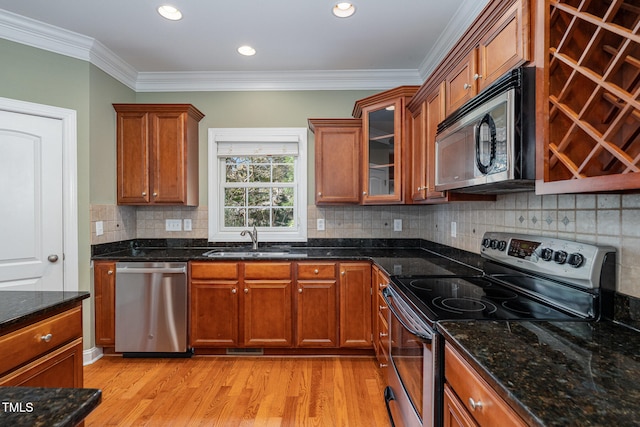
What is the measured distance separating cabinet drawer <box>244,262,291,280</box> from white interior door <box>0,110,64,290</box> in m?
1.51

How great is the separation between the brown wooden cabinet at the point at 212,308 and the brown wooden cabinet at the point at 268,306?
0.10 m

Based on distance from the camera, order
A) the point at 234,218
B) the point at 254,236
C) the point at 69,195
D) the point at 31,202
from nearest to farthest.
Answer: the point at 31,202, the point at 69,195, the point at 254,236, the point at 234,218

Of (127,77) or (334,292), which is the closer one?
(334,292)

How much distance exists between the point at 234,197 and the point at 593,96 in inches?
119

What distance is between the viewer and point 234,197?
3381 millimetres

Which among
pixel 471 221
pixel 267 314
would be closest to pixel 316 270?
pixel 267 314

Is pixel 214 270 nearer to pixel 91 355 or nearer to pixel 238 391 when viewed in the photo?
pixel 238 391

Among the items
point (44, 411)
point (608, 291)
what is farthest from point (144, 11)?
point (608, 291)

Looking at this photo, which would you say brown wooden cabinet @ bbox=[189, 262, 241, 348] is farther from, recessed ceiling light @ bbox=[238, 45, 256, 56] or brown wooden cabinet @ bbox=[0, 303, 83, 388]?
recessed ceiling light @ bbox=[238, 45, 256, 56]

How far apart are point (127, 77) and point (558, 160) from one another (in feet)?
11.9

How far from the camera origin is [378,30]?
97.3 inches

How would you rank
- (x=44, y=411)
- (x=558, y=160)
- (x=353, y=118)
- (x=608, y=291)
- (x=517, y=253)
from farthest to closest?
(x=353, y=118), (x=517, y=253), (x=608, y=291), (x=558, y=160), (x=44, y=411)

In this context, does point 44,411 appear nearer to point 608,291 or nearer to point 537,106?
point 537,106

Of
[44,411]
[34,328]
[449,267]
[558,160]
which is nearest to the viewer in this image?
[44,411]
